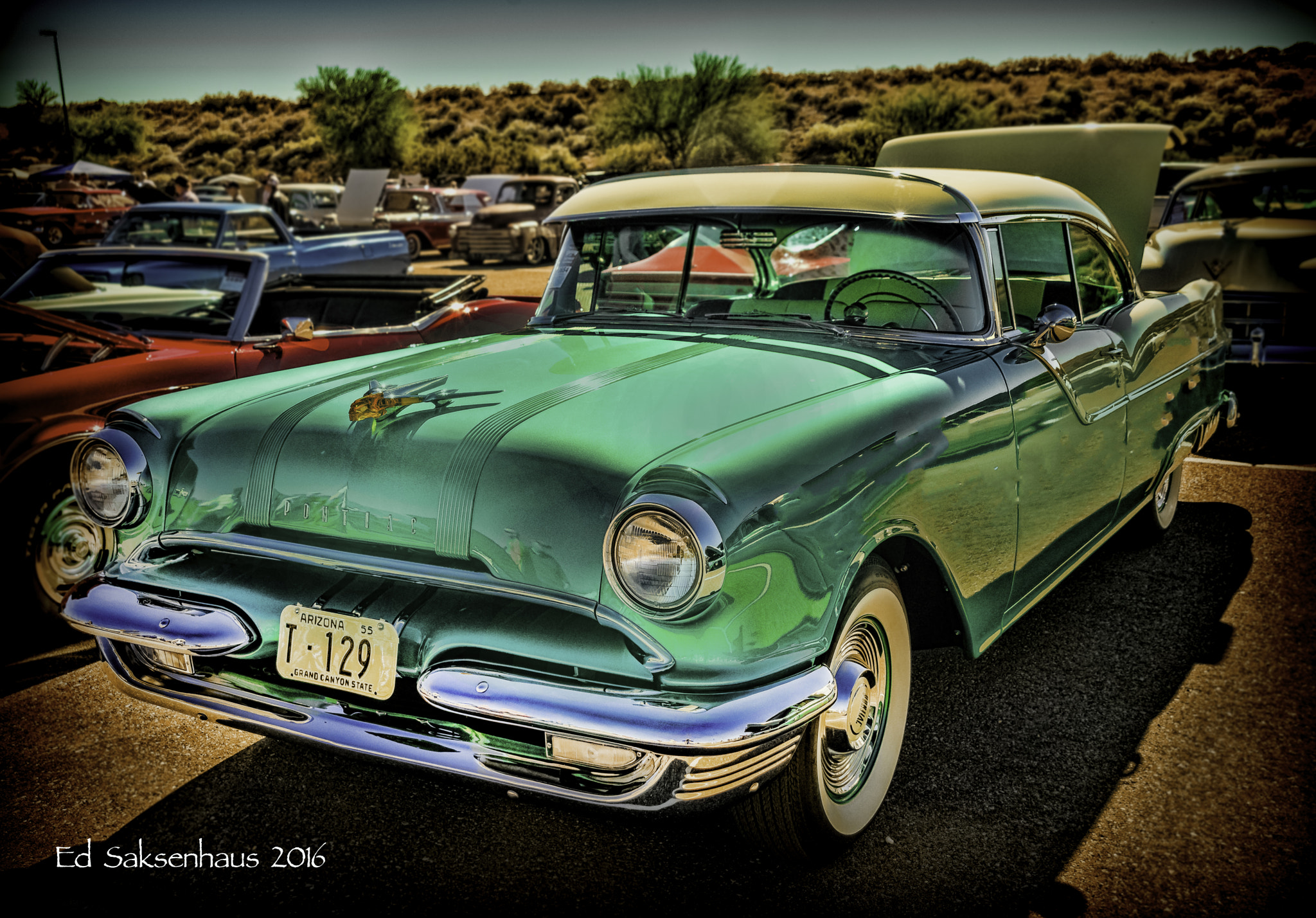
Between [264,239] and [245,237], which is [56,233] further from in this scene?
[245,237]

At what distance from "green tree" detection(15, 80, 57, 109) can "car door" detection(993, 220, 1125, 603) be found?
50014 mm

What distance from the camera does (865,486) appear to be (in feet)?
7.13

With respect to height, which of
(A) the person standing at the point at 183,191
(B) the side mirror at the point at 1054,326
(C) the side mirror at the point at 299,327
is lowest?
(C) the side mirror at the point at 299,327

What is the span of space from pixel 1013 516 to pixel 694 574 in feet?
4.45

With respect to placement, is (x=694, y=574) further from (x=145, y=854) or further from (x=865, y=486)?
(x=145, y=854)

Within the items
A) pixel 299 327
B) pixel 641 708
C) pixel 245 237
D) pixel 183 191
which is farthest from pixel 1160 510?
pixel 183 191

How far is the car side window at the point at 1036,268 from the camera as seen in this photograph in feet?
11.6

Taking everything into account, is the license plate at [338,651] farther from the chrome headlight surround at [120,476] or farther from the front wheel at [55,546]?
the front wheel at [55,546]

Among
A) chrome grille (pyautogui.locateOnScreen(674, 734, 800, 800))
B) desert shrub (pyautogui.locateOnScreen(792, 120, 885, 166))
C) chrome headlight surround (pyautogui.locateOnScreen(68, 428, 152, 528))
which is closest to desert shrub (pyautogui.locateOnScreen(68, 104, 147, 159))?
desert shrub (pyautogui.locateOnScreen(792, 120, 885, 166))

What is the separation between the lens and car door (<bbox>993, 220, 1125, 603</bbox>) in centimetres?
291

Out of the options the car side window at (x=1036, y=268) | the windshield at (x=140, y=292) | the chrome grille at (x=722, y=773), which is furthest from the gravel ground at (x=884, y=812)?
the windshield at (x=140, y=292)

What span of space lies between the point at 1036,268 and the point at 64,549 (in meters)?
4.12

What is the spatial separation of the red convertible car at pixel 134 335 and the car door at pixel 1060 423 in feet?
8.41

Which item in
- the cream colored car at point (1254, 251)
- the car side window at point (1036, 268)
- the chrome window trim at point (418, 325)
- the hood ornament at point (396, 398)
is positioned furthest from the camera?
the cream colored car at point (1254, 251)
